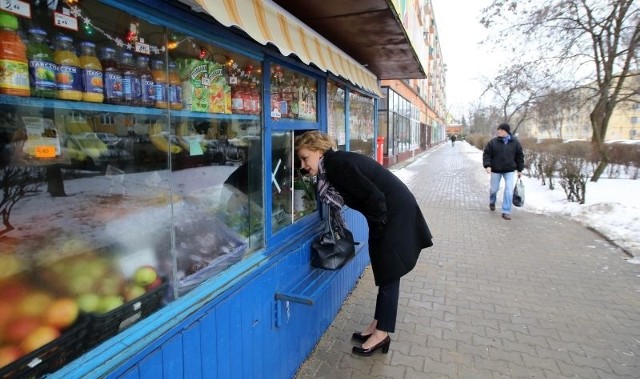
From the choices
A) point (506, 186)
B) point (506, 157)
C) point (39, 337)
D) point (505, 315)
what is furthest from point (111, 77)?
point (506, 186)

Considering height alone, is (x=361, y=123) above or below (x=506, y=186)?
above

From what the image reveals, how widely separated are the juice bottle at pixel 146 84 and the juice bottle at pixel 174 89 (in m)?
0.10

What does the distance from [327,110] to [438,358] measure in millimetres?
2372

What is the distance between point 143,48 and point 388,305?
7.78 ft

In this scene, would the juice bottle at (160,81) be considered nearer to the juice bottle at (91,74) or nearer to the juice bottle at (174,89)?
the juice bottle at (174,89)

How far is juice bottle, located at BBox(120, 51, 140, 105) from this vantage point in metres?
1.58

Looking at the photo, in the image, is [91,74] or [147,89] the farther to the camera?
[147,89]

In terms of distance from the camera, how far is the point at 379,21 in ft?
9.43

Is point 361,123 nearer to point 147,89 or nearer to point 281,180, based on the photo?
point 281,180

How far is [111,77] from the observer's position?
1.52 m

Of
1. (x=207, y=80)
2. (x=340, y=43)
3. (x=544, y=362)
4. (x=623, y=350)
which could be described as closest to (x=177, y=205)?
(x=207, y=80)

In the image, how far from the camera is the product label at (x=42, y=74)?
4.06ft

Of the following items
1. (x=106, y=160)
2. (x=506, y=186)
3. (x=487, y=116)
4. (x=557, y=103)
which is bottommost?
(x=506, y=186)

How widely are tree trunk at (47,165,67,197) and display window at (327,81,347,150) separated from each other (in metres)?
2.42
